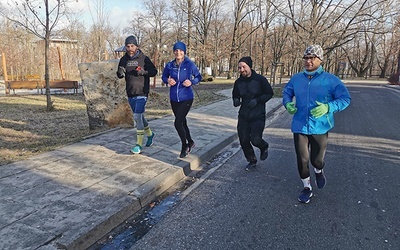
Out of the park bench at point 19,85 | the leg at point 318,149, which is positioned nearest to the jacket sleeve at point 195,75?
the leg at point 318,149

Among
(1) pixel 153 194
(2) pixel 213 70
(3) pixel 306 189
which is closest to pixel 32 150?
(1) pixel 153 194

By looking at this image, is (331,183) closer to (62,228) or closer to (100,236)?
(100,236)

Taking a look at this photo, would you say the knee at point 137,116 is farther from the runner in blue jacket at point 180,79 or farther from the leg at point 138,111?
the runner in blue jacket at point 180,79

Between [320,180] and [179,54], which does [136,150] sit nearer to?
[179,54]

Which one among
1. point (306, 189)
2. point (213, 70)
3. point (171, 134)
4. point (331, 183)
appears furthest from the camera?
point (213, 70)

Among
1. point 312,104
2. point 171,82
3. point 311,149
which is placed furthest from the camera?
point 171,82

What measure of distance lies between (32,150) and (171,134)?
2.97m

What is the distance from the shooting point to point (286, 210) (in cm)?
377

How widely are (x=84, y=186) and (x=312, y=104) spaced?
315 cm

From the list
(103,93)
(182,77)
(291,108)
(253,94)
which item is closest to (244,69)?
(253,94)

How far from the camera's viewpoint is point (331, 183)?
15.2ft

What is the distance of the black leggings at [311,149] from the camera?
3.80m

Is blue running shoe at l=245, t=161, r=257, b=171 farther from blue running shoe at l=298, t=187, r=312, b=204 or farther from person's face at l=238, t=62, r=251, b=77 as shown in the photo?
person's face at l=238, t=62, r=251, b=77

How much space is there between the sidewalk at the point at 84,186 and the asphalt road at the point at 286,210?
500 mm
